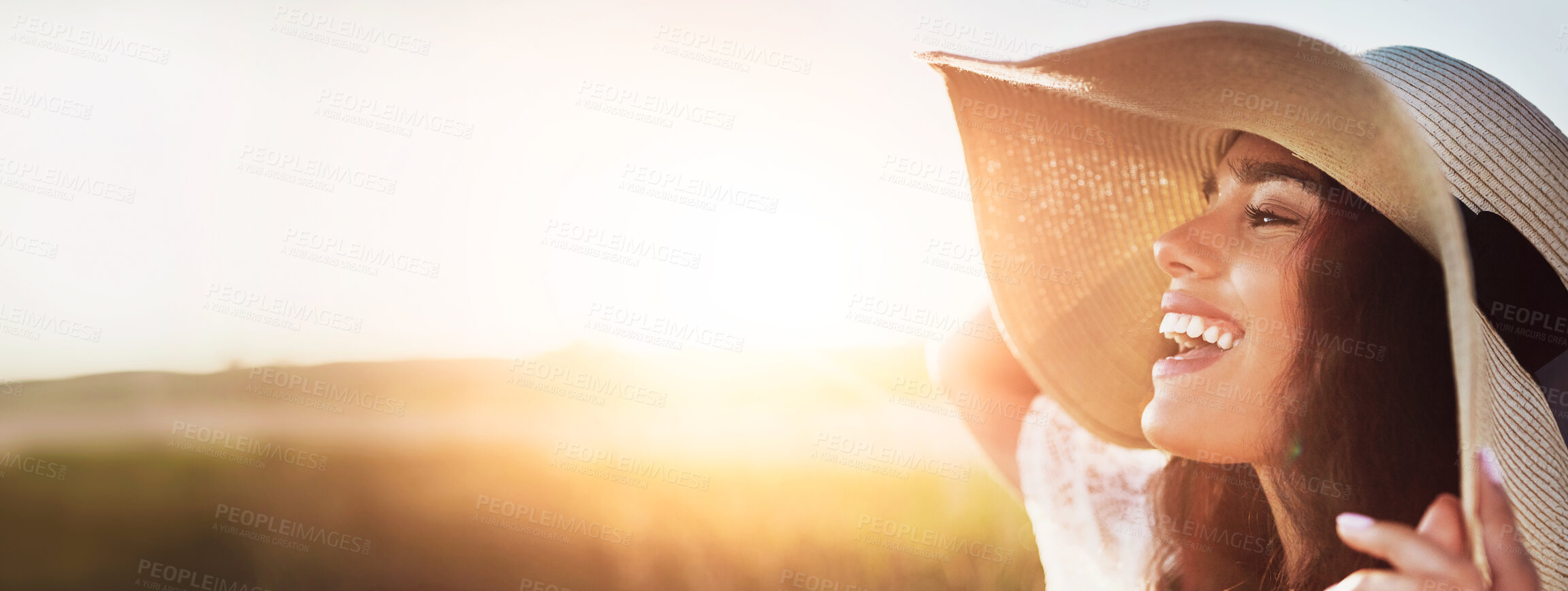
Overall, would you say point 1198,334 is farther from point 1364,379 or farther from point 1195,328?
point 1364,379

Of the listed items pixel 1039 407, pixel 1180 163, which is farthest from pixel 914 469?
pixel 1180 163

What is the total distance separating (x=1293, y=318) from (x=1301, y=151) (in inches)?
10.6

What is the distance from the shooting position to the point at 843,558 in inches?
86.6

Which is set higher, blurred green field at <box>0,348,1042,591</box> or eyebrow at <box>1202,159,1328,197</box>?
eyebrow at <box>1202,159,1328,197</box>

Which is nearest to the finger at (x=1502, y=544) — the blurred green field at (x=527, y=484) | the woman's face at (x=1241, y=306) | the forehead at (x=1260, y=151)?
the woman's face at (x=1241, y=306)

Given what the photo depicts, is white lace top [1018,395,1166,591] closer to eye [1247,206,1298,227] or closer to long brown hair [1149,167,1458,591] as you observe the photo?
long brown hair [1149,167,1458,591]

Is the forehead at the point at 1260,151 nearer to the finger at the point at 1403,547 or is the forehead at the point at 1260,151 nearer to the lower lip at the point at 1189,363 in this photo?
the lower lip at the point at 1189,363

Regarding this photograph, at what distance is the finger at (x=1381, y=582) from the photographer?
955 millimetres

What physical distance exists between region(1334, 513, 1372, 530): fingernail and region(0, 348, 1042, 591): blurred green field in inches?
42.7

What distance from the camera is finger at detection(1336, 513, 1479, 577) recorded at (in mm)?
949

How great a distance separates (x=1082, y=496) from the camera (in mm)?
1553

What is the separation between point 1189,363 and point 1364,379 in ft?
0.77

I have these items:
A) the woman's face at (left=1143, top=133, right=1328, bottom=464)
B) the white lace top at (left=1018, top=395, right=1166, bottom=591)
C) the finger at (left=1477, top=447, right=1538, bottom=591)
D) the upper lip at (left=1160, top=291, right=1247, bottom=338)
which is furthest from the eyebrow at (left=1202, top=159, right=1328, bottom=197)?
the white lace top at (left=1018, top=395, right=1166, bottom=591)

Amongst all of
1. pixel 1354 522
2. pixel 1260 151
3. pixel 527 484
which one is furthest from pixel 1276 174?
pixel 527 484
